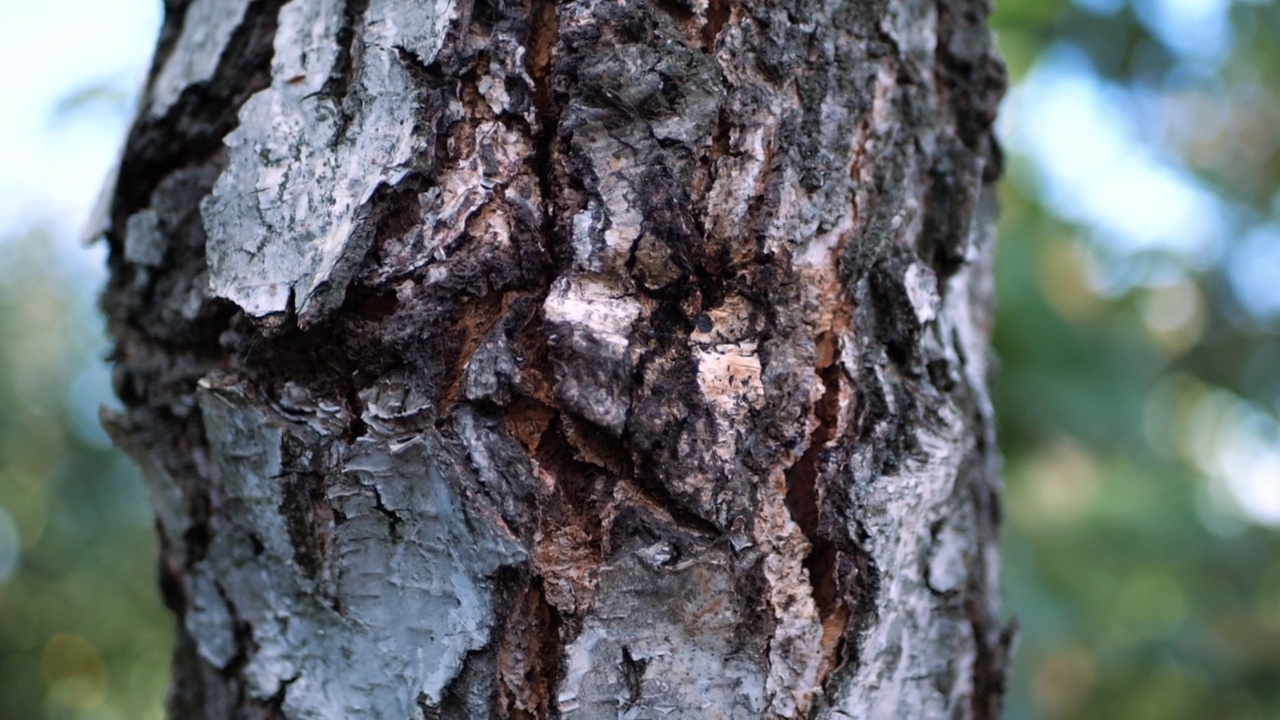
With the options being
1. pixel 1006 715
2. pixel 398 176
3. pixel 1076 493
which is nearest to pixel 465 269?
pixel 398 176

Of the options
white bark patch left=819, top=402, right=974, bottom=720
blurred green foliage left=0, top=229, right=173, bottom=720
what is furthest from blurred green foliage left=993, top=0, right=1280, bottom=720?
blurred green foliage left=0, top=229, right=173, bottom=720

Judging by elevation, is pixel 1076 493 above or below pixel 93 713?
above

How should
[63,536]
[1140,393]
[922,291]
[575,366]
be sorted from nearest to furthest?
[575,366], [922,291], [1140,393], [63,536]

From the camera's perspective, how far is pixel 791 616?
0.55 m

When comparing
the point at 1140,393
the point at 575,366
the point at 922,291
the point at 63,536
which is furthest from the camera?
the point at 63,536

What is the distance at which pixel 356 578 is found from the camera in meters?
0.56

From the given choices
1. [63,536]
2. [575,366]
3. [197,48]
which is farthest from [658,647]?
[63,536]

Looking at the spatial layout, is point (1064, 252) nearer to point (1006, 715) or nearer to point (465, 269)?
point (1006, 715)

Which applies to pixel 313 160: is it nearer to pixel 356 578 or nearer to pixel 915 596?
pixel 356 578

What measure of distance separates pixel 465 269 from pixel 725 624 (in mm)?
263

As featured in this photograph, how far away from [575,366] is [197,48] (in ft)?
1.46

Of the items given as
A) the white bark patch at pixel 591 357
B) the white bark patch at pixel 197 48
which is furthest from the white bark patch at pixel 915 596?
the white bark patch at pixel 197 48

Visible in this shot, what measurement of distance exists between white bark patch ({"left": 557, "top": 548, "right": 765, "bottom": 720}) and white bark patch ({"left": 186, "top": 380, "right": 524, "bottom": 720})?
0.06 metres

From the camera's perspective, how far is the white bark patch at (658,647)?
1.70 feet
